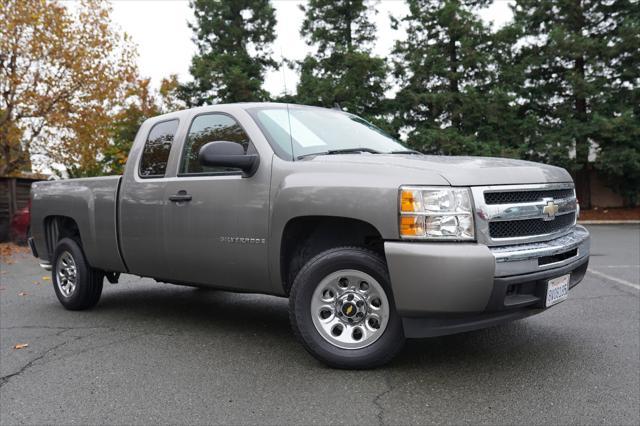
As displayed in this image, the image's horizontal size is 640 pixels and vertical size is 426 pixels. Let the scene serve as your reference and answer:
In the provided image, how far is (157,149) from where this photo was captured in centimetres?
538

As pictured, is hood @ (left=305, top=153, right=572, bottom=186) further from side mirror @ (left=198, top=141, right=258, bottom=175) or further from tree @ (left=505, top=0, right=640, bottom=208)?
tree @ (left=505, top=0, right=640, bottom=208)

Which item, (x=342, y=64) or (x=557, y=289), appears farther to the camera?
(x=342, y=64)

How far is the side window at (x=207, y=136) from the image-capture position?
4680 millimetres

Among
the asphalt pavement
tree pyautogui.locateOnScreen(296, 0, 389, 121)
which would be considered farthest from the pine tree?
the asphalt pavement

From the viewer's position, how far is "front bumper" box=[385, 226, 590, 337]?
3.40 m

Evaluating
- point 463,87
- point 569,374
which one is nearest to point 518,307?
point 569,374

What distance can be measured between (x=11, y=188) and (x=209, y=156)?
15.4m

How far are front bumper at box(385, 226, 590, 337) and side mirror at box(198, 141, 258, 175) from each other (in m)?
1.34

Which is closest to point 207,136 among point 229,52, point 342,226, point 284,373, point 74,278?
point 342,226

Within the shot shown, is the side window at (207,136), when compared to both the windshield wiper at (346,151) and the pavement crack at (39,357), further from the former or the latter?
the pavement crack at (39,357)

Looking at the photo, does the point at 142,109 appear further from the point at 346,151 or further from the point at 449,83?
the point at 346,151

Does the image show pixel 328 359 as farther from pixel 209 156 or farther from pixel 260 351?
pixel 209 156

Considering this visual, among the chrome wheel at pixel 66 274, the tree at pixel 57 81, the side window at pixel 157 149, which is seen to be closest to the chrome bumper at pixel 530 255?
the side window at pixel 157 149

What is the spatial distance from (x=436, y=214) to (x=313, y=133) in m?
1.54
